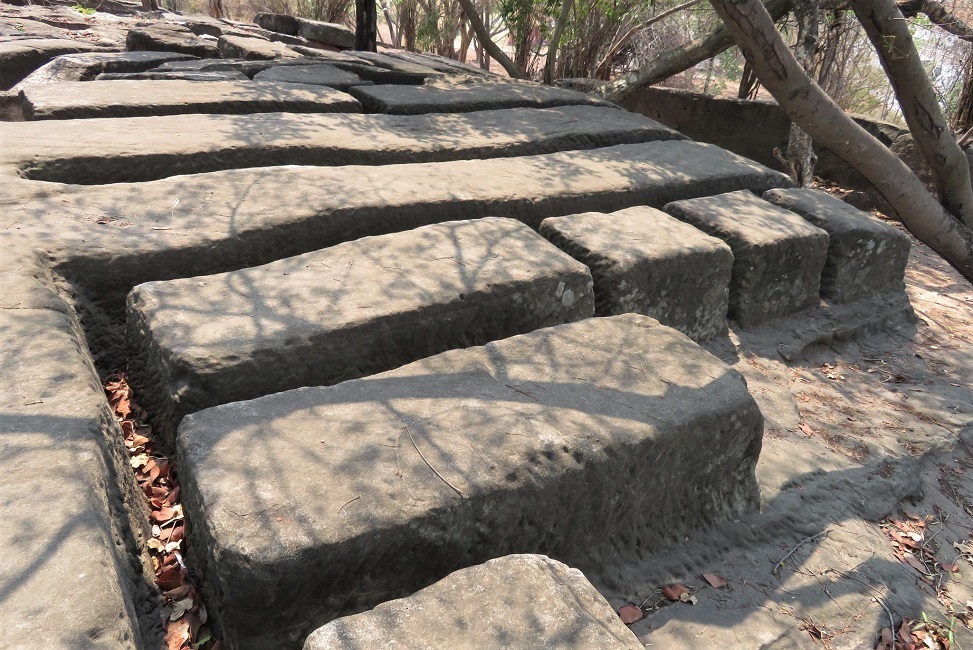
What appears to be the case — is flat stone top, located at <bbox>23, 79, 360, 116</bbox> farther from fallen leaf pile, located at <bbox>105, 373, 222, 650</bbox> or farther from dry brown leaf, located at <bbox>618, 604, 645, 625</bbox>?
dry brown leaf, located at <bbox>618, 604, 645, 625</bbox>

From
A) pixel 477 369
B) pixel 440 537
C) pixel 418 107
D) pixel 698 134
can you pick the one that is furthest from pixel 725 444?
pixel 698 134

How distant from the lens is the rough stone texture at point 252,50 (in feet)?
17.0

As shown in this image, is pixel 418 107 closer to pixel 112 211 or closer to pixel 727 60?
pixel 112 211

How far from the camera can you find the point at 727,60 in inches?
687

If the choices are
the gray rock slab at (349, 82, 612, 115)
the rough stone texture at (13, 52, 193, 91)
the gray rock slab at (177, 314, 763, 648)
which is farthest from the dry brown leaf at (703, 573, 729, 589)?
the rough stone texture at (13, 52, 193, 91)

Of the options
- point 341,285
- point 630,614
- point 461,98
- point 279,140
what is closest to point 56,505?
point 341,285

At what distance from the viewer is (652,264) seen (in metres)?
2.52

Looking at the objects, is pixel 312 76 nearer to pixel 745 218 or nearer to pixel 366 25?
pixel 366 25

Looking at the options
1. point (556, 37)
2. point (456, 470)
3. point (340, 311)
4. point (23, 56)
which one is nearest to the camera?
point (456, 470)

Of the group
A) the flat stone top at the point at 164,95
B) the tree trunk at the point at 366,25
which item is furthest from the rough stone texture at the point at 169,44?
the flat stone top at the point at 164,95

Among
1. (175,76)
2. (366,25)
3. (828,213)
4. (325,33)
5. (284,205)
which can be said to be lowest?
(284,205)

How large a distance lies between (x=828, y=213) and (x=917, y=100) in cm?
74

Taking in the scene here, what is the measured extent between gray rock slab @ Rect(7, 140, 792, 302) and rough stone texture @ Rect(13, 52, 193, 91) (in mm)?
2431

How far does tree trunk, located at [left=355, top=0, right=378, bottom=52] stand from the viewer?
5836 millimetres
